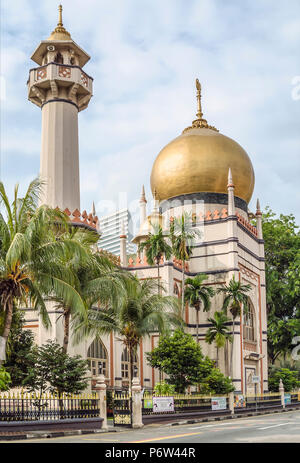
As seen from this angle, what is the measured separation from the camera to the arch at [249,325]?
39.6m

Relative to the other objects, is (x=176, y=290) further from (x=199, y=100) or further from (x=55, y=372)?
(x=199, y=100)

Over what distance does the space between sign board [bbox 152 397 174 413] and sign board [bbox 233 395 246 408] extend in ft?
24.2

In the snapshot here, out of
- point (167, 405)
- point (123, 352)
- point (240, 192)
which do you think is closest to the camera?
point (167, 405)

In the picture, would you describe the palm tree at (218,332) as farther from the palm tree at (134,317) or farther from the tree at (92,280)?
the tree at (92,280)

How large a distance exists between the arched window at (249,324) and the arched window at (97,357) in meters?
11.1

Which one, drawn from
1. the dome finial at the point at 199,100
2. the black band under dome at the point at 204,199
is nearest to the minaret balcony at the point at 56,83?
the black band under dome at the point at 204,199

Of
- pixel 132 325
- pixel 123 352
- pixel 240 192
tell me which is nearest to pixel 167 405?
pixel 132 325

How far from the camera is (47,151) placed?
29.6 m

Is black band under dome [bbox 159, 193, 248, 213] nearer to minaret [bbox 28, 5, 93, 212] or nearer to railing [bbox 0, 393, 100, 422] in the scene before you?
minaret [bbox 28, 5, 93, 212]

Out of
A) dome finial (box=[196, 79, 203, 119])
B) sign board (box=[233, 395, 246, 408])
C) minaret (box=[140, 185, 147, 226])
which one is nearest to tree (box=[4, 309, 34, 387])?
sign board (box=[233, 395, 246, 408])

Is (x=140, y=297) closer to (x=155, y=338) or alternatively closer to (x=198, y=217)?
(x=155, y=338)

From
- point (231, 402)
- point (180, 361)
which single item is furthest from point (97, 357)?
point (231, 402)

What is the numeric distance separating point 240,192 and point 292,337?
11.7 meters

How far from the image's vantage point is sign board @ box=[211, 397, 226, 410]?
29.0 metres
